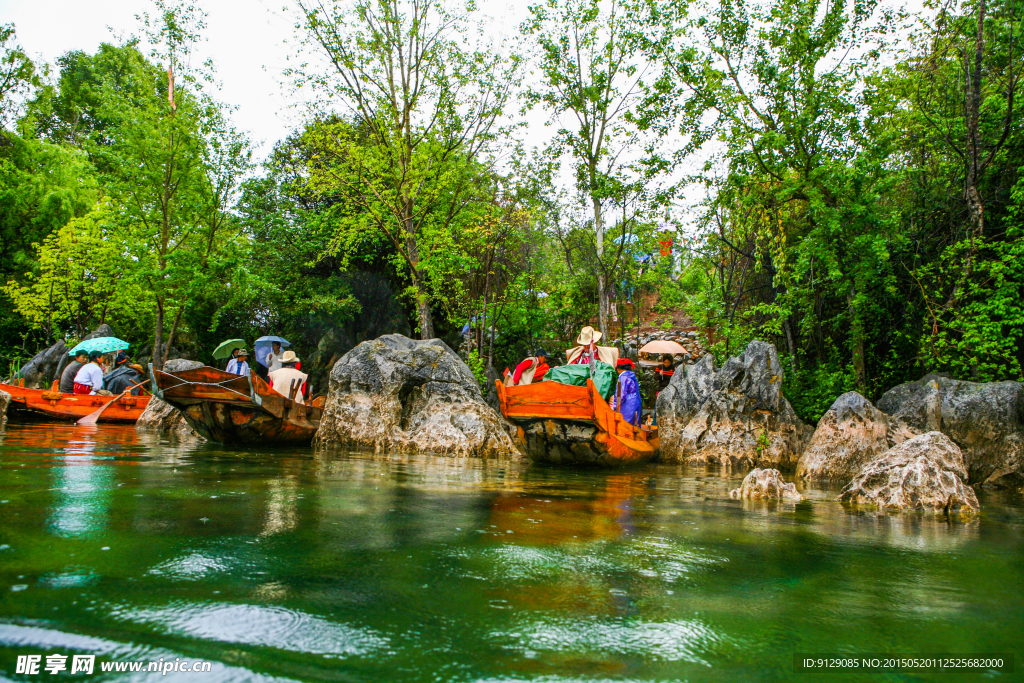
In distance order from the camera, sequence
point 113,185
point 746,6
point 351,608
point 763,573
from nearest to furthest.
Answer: point 351,608
point 763,573
point 746,6
point 113,185

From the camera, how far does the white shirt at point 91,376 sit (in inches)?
596

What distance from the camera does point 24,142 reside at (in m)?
23.7

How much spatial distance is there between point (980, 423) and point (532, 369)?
26.8ft

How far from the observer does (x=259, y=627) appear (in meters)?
2.16

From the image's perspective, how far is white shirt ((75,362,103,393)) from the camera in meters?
15.1

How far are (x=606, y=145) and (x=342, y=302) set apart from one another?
9.70 meters

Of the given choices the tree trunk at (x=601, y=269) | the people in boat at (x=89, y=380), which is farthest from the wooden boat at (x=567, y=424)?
the people in boat at (x=89, y=380)

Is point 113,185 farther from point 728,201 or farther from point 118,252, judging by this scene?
point 728,201

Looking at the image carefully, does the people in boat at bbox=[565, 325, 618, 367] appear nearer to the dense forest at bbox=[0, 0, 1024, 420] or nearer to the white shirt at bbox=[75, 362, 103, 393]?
the dense forest at bbox=[0, 0, 1024, 420]

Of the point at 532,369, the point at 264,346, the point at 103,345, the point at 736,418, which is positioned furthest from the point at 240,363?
the point at 736,418

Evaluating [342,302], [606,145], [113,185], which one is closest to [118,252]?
[113,185]

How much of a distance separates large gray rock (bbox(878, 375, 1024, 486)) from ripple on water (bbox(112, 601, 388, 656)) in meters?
10.3

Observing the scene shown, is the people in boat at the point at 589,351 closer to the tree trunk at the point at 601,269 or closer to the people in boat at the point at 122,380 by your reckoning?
the tree trunk at the point at 601,269

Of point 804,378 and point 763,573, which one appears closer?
point 763,573
